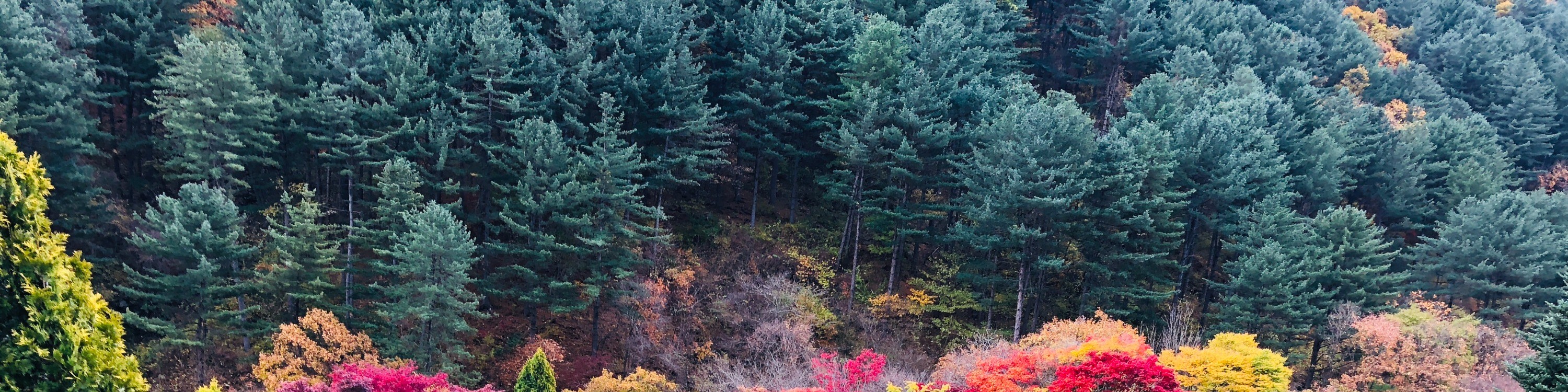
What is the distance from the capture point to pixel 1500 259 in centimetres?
3158

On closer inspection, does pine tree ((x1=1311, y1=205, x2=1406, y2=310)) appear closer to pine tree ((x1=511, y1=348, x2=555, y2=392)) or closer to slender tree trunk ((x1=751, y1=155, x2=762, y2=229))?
slender tree trunk ((x1=751, y1=155, x2=762, y2=229))

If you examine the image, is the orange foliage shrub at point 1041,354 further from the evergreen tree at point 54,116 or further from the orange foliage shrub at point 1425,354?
the evergreen tree at point 54,116

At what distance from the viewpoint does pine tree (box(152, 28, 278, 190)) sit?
2544 centimetres

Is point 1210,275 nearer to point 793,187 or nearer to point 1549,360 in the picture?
point 793,187

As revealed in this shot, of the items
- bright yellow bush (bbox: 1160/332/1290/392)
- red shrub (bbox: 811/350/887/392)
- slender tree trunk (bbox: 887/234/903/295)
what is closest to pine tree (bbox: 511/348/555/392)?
red shrub (bbox: 811/350/887/392)

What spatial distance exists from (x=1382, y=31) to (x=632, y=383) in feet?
191

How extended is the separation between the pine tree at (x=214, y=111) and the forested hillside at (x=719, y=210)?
15cm

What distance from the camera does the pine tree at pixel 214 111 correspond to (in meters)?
25.4

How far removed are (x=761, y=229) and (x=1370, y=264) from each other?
21882 millimetres

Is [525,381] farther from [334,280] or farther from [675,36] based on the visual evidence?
[675,36]

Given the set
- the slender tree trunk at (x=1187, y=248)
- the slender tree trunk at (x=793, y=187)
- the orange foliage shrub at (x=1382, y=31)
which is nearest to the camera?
the slender tree trunk at (x=1187, y=248)

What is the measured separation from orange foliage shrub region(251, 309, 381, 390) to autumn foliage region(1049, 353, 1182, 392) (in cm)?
1740

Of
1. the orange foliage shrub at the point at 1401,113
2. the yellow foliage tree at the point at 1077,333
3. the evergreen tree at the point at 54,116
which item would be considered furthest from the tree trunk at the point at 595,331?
the orange foliage shrub at the point at 1401,113

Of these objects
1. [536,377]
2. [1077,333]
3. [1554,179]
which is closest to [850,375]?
[536,377]
